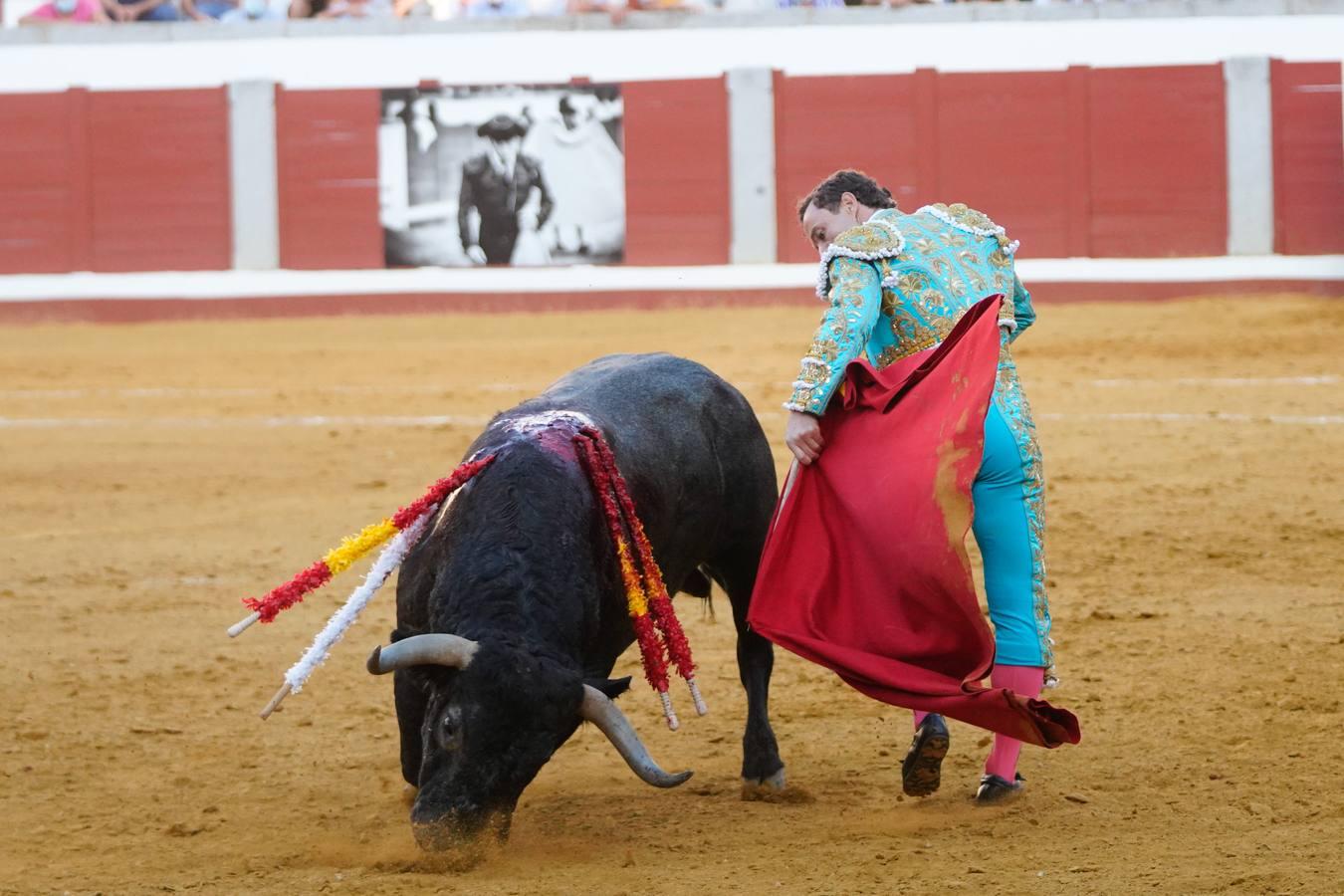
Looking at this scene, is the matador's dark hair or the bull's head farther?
the matador's dark hair

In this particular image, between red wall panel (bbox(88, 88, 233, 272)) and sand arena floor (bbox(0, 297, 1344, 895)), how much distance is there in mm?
3478

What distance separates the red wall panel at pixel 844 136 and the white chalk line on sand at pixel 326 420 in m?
4.17

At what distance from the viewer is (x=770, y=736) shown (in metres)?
3.48

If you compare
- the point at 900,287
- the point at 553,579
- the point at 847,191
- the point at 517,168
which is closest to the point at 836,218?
the point at 847,191

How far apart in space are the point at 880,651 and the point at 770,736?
454 mm

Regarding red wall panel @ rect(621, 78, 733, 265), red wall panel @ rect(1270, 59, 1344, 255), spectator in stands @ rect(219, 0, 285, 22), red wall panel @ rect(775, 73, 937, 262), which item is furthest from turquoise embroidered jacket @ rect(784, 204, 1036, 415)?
spectator in stands @ rect(219, 0, 285, 22)

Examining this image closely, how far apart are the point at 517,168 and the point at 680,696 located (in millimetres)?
8400

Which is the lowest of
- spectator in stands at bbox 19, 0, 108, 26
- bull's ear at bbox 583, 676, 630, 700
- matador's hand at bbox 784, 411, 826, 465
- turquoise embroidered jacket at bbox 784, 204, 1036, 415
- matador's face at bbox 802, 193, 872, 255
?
bull's ear at bbox 583, 676, 630, 700

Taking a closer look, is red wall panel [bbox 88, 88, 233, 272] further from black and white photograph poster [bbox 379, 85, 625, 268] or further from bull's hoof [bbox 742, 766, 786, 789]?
bull's hoof [bbox 742, 766, 786, 789]

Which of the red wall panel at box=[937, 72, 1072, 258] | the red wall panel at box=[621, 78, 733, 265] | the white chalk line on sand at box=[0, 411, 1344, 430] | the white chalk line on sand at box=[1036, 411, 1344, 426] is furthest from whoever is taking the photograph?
the red wall panel at box=[621, 78, 733, 265]

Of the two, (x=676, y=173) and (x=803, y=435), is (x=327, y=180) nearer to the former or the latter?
(x=676, y=173)

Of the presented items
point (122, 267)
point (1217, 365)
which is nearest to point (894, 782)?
point (1217, 365)

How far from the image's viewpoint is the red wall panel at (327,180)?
489 inches

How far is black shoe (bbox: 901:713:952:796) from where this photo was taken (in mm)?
3113
